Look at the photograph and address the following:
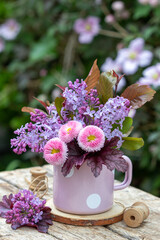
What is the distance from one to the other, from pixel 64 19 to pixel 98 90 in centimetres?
177

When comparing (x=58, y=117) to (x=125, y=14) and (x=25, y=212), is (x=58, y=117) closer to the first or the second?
(x=25, y=212)

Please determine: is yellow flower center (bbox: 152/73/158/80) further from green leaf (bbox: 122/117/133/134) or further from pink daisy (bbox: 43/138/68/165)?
pink daisy (bbox: 43/138/68/165)

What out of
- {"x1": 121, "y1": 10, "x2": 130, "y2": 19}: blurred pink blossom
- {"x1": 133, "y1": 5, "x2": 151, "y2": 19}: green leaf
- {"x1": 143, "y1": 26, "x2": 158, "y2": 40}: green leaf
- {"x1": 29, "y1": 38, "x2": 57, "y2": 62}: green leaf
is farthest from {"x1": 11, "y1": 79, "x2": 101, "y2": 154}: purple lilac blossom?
{"x1": 29, "y1": 38, "x2": 57, "y2": 62}: green leaf

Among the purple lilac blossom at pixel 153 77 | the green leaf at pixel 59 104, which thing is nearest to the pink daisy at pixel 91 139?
the green leaf at pixel 59 104

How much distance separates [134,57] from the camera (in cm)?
231

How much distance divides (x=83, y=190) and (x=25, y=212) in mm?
154

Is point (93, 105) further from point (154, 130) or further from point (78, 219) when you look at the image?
point (154, 130)

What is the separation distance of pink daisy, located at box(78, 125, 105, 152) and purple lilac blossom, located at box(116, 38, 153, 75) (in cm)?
138

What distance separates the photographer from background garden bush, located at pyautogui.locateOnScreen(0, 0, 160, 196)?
2.46 m

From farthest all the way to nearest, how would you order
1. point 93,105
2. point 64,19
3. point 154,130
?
point 64,19, point 154,130, point 93,105

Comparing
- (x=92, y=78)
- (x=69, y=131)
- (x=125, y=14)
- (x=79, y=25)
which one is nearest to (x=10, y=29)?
(x=79, y=25)

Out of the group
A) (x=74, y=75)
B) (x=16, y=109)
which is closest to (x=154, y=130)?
(x=74, y=75)

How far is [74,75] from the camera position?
2818 mm

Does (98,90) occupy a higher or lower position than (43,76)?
lower
